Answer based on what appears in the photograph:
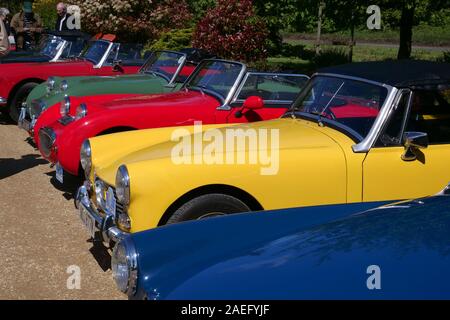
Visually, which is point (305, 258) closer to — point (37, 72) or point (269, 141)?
point (269, 141)

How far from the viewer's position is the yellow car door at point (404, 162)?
420cm

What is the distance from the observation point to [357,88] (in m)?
4.61

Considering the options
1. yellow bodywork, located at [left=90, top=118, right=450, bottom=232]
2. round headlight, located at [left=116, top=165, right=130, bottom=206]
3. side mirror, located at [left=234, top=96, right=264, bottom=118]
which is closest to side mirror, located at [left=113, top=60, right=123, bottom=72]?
side mirror, located at [left=234, top=96, right=264, bottom=118]

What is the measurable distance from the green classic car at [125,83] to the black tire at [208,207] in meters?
3.83

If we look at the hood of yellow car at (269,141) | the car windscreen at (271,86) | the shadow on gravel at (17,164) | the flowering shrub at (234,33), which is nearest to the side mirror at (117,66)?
the shadow on gravel at (17,164)

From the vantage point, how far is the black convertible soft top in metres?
4.39

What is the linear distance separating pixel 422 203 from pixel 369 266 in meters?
0.81

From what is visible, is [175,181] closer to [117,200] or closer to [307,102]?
[117,200]

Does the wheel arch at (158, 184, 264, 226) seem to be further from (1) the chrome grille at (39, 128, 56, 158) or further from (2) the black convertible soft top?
(1) the chrome grille at (39, 128, 56, 158)

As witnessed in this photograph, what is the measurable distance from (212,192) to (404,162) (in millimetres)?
1347

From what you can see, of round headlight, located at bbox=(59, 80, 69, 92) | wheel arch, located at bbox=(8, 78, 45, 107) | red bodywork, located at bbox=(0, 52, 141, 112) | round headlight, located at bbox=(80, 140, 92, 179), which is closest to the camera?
round headlight, located at bbox=(80, 140, 92, 179)

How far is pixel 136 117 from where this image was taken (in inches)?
242

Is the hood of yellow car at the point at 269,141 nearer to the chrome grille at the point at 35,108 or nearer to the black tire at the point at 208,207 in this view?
the black tire at the point at 208,207

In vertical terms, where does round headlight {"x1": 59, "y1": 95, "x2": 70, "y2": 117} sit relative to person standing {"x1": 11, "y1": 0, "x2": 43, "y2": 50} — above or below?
below
